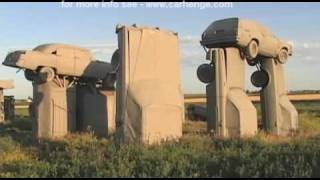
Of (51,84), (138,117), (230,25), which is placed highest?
(230,25)

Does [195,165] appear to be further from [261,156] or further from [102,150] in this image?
[102,150]

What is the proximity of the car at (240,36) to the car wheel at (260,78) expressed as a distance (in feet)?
4.53

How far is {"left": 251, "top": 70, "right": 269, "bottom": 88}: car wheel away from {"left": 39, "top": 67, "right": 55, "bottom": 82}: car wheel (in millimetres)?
→ 7440

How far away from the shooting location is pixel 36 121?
71.5 ft

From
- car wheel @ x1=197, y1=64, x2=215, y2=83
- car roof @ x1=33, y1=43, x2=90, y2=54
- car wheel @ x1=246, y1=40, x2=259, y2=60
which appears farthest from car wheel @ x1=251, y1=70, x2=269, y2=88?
car roof @ x1=33, y1=43, x2=90, y2=54

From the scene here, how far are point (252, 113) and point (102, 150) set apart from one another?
7.32 m

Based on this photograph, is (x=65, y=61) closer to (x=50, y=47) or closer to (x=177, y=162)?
(x=50, y=47)

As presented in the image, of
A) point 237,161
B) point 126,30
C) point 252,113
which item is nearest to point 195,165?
point 237,161

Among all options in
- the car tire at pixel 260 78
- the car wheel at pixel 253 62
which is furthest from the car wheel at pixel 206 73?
the car tire at pixel 260 78

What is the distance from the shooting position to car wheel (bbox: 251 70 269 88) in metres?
22.4

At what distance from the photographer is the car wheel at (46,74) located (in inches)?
833

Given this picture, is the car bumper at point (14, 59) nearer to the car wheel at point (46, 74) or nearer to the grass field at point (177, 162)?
the car wheel at point (46, 74)

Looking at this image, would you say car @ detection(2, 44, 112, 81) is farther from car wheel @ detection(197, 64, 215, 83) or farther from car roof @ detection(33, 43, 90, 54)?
car wheel @ detection(197, 64, 215, 83)

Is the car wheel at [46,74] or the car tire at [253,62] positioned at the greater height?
the car tire at [253,62]
